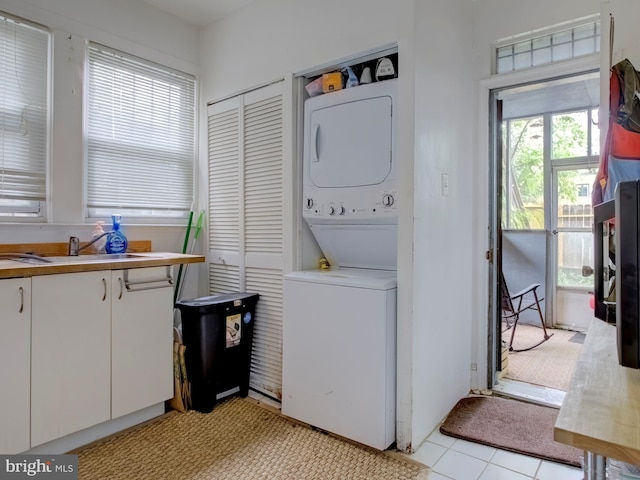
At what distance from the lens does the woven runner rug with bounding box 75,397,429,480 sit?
1.84 metres

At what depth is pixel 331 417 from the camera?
2152 mm

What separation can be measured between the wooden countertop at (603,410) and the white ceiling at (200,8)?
2875 millimetres

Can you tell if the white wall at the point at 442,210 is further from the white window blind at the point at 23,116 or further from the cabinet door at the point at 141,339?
the white window blind at the point at 23,116

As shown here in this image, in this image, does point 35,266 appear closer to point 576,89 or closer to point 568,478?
point 568,478

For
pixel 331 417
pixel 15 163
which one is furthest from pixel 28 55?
pixel 331 417

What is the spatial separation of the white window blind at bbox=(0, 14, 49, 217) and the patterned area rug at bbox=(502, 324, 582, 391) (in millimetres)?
3320

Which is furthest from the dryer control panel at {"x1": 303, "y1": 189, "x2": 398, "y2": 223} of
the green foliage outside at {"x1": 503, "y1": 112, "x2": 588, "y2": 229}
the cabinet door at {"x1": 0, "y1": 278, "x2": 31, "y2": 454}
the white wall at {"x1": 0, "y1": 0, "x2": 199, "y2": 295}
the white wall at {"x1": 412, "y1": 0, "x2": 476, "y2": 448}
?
the green foliage outside at {"x1": 503, "y1": 112, "x2": 588, "y2": 229}

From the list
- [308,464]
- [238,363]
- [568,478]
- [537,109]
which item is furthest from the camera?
[537,109]

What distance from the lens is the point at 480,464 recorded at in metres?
1.91

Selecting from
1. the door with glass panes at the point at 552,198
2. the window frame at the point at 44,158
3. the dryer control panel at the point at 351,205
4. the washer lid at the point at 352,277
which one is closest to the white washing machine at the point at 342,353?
the washer lid at the point at 352,277

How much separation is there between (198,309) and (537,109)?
4319 millimetres

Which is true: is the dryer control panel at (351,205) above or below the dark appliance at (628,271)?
above

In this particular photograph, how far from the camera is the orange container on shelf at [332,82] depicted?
231 centimetres

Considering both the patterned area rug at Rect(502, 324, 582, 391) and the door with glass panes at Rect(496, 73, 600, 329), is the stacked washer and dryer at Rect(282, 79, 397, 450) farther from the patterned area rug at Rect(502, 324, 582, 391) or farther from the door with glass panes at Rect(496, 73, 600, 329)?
the door with glass panes at Rect(496, 73, 600, 329)
